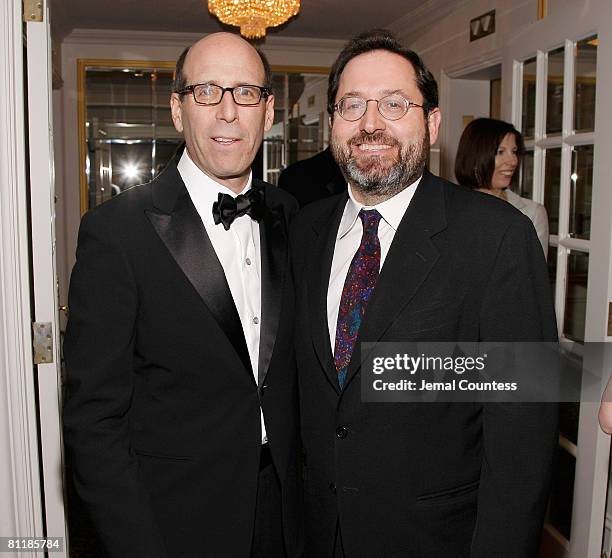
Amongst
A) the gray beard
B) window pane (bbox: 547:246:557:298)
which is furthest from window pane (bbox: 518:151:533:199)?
the gray beard

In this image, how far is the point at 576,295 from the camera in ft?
8.93

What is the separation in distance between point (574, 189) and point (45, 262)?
6.56ft

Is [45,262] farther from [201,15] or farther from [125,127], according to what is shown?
[125,127]

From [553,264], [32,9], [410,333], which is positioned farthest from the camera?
[553,264]

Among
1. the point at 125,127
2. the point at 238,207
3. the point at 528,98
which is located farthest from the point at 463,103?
the point at 238,207

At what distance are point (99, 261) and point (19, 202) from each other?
1.78 ft

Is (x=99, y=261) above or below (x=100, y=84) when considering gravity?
below

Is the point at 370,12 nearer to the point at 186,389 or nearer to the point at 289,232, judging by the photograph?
the point at 289,232

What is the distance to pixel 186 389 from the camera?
1.52 m

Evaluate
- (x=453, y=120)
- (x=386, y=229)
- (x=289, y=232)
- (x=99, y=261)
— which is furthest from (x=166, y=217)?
(x=453, y=120)

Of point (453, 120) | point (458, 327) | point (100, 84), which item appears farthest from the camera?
point (100, 84)

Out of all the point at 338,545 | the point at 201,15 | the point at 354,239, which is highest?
the point at 201,15

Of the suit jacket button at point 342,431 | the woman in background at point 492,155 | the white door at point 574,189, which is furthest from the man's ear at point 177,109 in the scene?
the woman in background at point 492,155

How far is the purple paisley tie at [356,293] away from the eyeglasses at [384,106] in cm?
24
